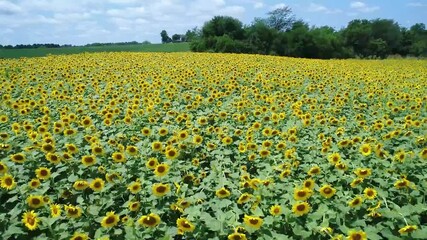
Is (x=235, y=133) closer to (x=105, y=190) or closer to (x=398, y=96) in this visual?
(x=105, y=190)

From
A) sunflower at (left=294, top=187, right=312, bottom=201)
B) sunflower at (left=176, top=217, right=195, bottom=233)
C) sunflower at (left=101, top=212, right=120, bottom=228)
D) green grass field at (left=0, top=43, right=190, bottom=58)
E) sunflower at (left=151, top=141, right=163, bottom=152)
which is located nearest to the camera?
sunflower at (left=176, top=217, right=195, bottom=233)

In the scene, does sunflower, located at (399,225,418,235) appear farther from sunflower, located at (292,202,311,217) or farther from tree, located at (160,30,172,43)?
tree, located at (160,30,172,43)

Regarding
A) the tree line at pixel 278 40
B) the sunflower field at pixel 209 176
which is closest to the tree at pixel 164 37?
the tree line at pixel 278 40

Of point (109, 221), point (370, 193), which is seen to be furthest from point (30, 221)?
point (370, 193)

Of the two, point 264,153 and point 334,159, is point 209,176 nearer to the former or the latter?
Result: point 264,153

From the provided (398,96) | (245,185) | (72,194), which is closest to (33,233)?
(72,194)

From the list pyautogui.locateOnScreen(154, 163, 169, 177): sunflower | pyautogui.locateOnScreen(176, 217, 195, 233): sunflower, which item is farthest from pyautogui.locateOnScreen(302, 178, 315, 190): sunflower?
pyautogui.locateOnScreen(154, 163, 169, 177): sunflower

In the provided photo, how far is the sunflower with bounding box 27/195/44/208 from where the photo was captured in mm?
3316

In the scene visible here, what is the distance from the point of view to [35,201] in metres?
3.33

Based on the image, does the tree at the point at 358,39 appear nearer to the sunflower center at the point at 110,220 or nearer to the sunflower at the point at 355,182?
the sunflower at the point at 355,182

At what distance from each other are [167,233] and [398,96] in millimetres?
7522

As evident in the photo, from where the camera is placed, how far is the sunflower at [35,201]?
332 centimetres

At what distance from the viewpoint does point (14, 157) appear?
13.5 feet

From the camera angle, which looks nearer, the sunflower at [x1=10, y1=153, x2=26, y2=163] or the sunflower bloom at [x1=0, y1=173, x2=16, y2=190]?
the sunflower bloom at [x1=0, y1=173, x2=16, y2=190]
